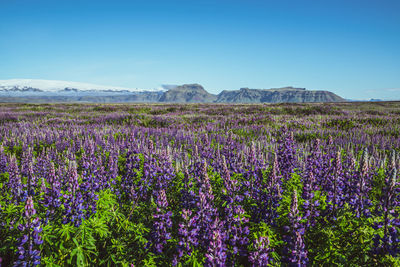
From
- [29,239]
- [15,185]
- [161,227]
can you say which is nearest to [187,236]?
[161,227]

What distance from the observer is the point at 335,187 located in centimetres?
353

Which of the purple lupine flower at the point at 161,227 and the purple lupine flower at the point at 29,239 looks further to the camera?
the purple lupine flower at the point at 161,227

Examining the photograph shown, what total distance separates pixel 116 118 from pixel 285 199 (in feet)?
66.3

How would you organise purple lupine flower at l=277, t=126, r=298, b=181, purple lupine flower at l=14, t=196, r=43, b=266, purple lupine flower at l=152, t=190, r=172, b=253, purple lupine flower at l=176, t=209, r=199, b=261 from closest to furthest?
purple lupine flower at l=14, t=196, r=43, b=266
purple lupine flower at l=176, t=209, r=199, b=261
purple lupine flower at l=152, t=190, r=172, b=253
purple lupine flower at l=277, t=126, r=298, b=181

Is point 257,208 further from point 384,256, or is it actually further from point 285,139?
point 285,139

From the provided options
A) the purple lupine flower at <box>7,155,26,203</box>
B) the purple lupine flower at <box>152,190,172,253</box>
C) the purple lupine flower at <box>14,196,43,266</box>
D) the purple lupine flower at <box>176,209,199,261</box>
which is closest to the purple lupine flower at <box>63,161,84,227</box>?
the purple lupine flower at <box>14,196,43,266</box>

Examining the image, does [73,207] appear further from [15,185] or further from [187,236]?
[15,185]

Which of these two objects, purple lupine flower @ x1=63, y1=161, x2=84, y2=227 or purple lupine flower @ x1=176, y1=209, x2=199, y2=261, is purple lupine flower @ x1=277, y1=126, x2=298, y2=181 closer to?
purple lupine flower @ x1=176, y1=209, x2=199, y2=261

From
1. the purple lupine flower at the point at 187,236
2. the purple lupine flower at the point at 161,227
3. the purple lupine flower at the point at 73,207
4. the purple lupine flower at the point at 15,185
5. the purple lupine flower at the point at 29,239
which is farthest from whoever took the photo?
the purple lupine flower at the point at 15,185

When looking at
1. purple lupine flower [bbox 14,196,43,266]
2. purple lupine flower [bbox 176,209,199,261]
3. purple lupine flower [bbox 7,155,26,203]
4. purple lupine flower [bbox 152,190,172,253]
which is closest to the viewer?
purple lupine flower [bbox 14,196,43,266]

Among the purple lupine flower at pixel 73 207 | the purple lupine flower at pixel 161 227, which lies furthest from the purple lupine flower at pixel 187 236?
the purple lupine flower at pixel 73 207

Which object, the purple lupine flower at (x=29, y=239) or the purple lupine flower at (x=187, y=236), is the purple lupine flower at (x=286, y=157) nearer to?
the purple lupine flower at (x=187, y=236)

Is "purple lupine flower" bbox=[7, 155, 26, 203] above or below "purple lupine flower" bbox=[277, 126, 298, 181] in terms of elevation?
below

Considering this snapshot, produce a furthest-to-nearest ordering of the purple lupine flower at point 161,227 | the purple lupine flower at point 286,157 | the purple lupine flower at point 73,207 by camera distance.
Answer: the purple lupine flower at point 286,157, the purple lupine flower at point 73,207, the purple lupine flower at point 161,227
